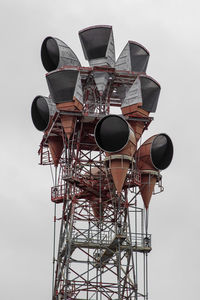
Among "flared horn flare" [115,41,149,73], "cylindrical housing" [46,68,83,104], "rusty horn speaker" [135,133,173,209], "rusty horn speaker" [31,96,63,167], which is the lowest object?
"rusty horn speaker" [135,133,173,209]

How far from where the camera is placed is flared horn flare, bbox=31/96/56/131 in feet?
317

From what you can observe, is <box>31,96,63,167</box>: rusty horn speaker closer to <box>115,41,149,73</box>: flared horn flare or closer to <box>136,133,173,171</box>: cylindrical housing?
<box>115,41,149,73</box>: flared horn flare

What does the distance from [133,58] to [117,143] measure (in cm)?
1148

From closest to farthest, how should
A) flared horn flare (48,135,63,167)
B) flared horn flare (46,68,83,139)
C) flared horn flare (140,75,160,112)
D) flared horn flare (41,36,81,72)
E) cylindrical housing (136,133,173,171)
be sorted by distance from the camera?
flared horn flare (46,68,83,139), cylindrical housing (136,133,173,171), flared horn flare (140,75,160,112), flared horn flare (41,36,81,72), flared horn flare (48,135,63,167)

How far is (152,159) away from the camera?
311 ft

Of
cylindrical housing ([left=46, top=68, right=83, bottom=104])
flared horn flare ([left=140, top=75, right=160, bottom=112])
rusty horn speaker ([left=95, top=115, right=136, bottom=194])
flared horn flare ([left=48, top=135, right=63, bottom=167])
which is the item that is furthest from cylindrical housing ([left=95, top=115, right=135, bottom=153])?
flared horn flare ([left=48, top=135, right=63, bottom=167])

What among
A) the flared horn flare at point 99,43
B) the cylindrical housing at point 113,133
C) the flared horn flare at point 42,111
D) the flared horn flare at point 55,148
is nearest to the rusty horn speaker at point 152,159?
the cylindrical housing at point 113,133

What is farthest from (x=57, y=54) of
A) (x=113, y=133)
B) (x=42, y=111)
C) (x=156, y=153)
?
(x=156, y=153)

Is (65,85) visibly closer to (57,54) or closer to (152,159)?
(57,54)

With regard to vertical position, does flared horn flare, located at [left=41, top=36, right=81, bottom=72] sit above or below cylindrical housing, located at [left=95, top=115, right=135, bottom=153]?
above

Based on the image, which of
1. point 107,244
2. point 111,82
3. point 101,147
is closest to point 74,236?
point 107,244

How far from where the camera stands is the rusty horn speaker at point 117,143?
89.4 meters

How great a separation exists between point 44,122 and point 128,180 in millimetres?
10440

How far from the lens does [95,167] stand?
9762 centimetres
